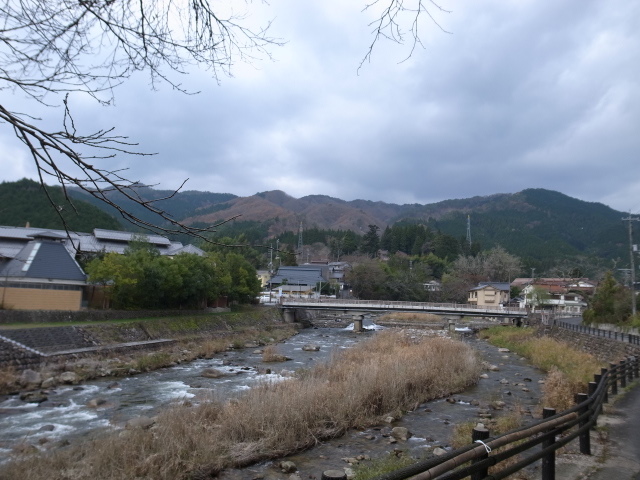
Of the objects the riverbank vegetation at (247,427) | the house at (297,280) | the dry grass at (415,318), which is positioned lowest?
the dry grass at (415,318)

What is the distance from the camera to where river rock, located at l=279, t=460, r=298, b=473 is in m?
8.72

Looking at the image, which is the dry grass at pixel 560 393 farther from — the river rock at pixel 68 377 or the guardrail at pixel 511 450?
the river rock at pixel 68 377

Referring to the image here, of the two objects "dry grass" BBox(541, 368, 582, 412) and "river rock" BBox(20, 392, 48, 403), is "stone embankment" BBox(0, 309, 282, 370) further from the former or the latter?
"dry grass" BBox(541, 368, 582, 412)

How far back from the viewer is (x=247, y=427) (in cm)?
991

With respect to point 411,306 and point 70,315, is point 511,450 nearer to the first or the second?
point 70,315

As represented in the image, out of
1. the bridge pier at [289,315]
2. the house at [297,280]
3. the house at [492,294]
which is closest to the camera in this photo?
the bridge pier at [289,315]

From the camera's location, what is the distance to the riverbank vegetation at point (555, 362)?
42.5ft

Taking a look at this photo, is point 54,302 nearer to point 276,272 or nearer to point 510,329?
point 510,329

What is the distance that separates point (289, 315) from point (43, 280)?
87.9 feet

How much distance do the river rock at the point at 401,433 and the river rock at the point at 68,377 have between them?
532 inches

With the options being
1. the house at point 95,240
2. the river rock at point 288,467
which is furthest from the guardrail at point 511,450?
the house at point 95,240

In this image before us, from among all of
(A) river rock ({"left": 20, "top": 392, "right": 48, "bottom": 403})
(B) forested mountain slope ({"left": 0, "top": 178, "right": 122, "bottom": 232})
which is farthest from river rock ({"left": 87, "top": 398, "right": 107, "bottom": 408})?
(B) forested mountain slope ({"left": 0, "top": 178, "right": 122, "bottom": 232})

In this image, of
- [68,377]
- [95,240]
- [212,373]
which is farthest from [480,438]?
[95,240]

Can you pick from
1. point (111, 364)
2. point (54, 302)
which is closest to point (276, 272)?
point (54, 302)
